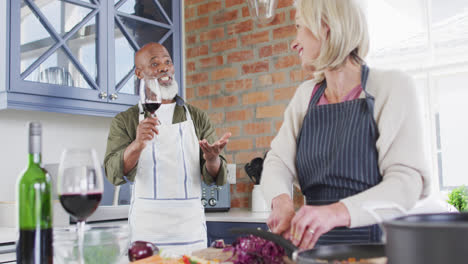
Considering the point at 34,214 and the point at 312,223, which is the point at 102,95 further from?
the point at 312,223

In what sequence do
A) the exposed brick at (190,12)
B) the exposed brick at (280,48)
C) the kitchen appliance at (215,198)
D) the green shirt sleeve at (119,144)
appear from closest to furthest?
the green shirt sleeve at (119,144)
the kitchen appliance at (215,198)
the exposed brick at (280,48)
the exposed brick at (190,12)

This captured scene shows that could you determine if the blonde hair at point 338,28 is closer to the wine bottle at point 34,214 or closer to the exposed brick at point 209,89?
the wine bottle at point 34,214

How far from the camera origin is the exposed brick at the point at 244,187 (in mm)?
3412

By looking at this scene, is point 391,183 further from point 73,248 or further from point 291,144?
A: point 73,248

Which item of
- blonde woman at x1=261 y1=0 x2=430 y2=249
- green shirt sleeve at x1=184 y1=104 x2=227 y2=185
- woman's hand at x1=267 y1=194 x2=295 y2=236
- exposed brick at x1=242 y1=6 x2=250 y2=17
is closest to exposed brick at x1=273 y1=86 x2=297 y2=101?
exposed brick at x1=242 y1=6 x2=250 y2=17

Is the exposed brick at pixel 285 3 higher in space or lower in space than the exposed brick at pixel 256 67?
higher

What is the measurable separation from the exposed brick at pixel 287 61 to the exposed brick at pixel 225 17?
0.52 meters

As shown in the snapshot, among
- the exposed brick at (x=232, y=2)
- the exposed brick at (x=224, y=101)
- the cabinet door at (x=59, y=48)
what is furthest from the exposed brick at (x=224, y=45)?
the cabinet door at (x=59, y=48)

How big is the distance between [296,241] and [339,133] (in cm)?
41

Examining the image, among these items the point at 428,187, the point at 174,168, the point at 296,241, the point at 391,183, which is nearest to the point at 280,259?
the point at 296,241

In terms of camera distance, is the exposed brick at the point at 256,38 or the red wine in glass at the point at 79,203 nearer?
the red wine in glass at the point at 79,203

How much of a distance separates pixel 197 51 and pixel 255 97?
0.67 metres

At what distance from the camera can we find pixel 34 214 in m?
0.96

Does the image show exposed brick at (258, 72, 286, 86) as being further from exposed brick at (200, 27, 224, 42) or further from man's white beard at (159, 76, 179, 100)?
man's white beard at (159, 76, 179, 100)
